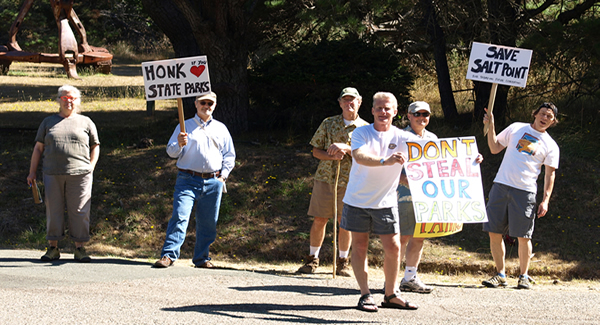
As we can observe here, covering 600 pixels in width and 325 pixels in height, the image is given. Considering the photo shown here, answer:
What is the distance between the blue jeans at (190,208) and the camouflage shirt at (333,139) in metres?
1.15

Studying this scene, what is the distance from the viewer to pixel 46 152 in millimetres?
6645

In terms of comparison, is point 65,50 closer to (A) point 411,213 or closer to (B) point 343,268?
(B) point 343,268

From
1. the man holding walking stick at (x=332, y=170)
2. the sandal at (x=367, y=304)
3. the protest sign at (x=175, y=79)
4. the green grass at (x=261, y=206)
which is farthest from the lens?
the green grass at (x=261, y=206)

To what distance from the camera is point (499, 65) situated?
667 cm

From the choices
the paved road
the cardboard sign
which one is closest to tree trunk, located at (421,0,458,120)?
the cardboard sign

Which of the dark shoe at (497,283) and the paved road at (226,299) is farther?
the dark shoe at (497,283)

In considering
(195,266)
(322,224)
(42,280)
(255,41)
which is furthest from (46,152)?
(255,41)

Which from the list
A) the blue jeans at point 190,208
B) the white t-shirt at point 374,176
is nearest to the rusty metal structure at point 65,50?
the blue jeans at point 190,208

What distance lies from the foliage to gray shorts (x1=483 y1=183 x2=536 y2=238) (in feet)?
16.4

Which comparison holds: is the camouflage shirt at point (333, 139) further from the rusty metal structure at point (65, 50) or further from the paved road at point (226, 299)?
the rusty metal structure at point (65, 50)

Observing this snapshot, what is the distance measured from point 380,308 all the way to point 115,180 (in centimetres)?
611

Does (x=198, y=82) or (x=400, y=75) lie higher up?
(x=400, y=75)

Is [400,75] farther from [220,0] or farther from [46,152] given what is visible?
[46,152]

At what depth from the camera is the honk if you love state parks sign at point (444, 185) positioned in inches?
215
